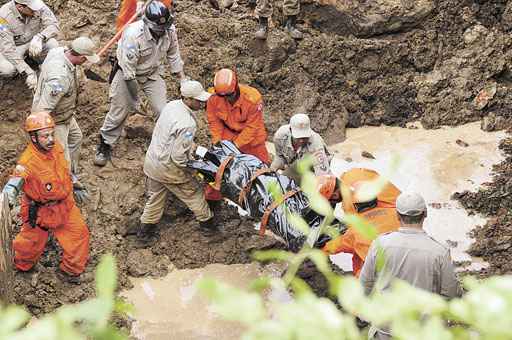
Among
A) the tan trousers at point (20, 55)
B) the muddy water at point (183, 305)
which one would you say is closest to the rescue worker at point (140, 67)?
the tan trousers at point (20, 55)

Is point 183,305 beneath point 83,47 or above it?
beneath

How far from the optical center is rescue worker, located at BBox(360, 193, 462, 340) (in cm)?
455

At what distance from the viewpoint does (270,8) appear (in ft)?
30.1

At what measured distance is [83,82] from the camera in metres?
8.59

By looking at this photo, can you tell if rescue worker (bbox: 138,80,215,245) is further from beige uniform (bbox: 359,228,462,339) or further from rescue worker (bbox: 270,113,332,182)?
beige uniform (bbox: 359,228,462,339)

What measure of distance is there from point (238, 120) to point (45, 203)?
191 centimetres

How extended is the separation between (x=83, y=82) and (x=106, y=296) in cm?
709

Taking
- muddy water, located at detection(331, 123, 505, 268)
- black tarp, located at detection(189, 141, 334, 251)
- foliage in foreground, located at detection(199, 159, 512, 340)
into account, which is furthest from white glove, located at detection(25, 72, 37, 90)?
foliage in foreground, located at detection(199, 159, 512, 340)

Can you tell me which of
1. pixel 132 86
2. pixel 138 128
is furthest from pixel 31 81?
pixel 138 128

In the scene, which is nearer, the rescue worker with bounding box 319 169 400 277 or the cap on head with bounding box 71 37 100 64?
the rescue worker with bounding box 319 169 400 277

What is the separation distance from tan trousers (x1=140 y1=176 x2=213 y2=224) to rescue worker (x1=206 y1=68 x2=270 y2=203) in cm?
15

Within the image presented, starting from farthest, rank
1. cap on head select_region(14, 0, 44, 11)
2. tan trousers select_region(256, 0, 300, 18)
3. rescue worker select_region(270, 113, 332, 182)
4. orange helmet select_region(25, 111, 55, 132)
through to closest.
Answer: tan trousers select_region(256, 0, 300, 18)
cap on head select_region(14, 0, 44, 11)
rescue worker select_region(270, 113, 332, 182)
orange helmet select_region(25, 111, 55, 132)

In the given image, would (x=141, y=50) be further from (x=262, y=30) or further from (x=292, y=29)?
(x=292, y=29)

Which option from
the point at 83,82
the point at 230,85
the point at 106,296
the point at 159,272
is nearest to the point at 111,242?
the point at 159,272
